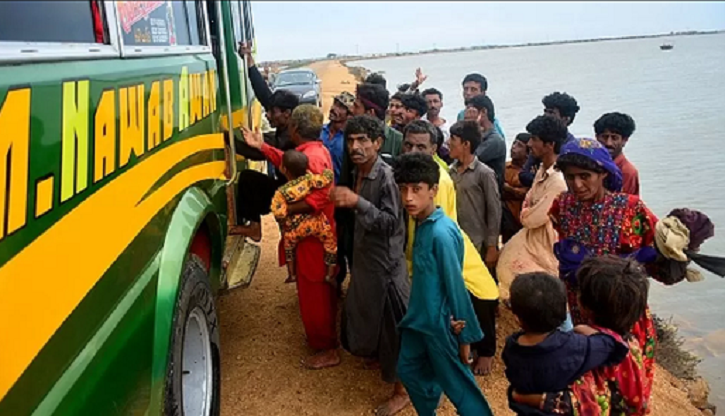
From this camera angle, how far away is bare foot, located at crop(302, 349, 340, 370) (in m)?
3.75

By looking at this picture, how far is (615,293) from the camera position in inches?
76.4

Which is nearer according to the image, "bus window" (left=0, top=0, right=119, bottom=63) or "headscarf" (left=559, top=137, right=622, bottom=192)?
"bus window" (left=0, top=0, right=119, bottom=63)

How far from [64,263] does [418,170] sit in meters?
1.53

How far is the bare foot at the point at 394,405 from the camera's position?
328cm

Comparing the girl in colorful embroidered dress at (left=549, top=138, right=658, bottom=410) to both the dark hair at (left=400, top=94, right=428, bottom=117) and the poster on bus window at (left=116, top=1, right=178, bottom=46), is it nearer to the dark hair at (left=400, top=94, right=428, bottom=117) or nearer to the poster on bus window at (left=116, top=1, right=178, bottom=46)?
the poster on bus window at (left=116, top=1, right=178, bottom=46)

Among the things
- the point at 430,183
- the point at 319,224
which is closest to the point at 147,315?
the point at 430,183

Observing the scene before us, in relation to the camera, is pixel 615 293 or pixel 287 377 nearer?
pixel 615 293

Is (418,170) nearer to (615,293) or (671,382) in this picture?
(615,293)

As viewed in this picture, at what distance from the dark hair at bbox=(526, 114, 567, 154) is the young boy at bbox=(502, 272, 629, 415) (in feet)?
5.66

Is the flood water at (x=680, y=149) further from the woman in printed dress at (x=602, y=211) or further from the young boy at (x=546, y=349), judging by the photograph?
the young boy at (x=546, y=349)

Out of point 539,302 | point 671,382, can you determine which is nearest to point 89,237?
point 539,302

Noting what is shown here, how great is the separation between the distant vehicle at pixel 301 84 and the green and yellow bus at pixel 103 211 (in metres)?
14.9

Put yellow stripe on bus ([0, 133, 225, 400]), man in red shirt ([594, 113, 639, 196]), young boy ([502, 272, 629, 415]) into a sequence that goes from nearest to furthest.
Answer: yellow stripe on bus ([0, 133, 225, 400])
young boy ([502, 272, 629, 415])
man in red shirt ([594, 113, 639, 196])

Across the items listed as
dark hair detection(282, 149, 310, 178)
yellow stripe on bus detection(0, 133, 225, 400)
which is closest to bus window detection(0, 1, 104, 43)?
yellow stripe on bus detection(0, 133, 225, 400)
